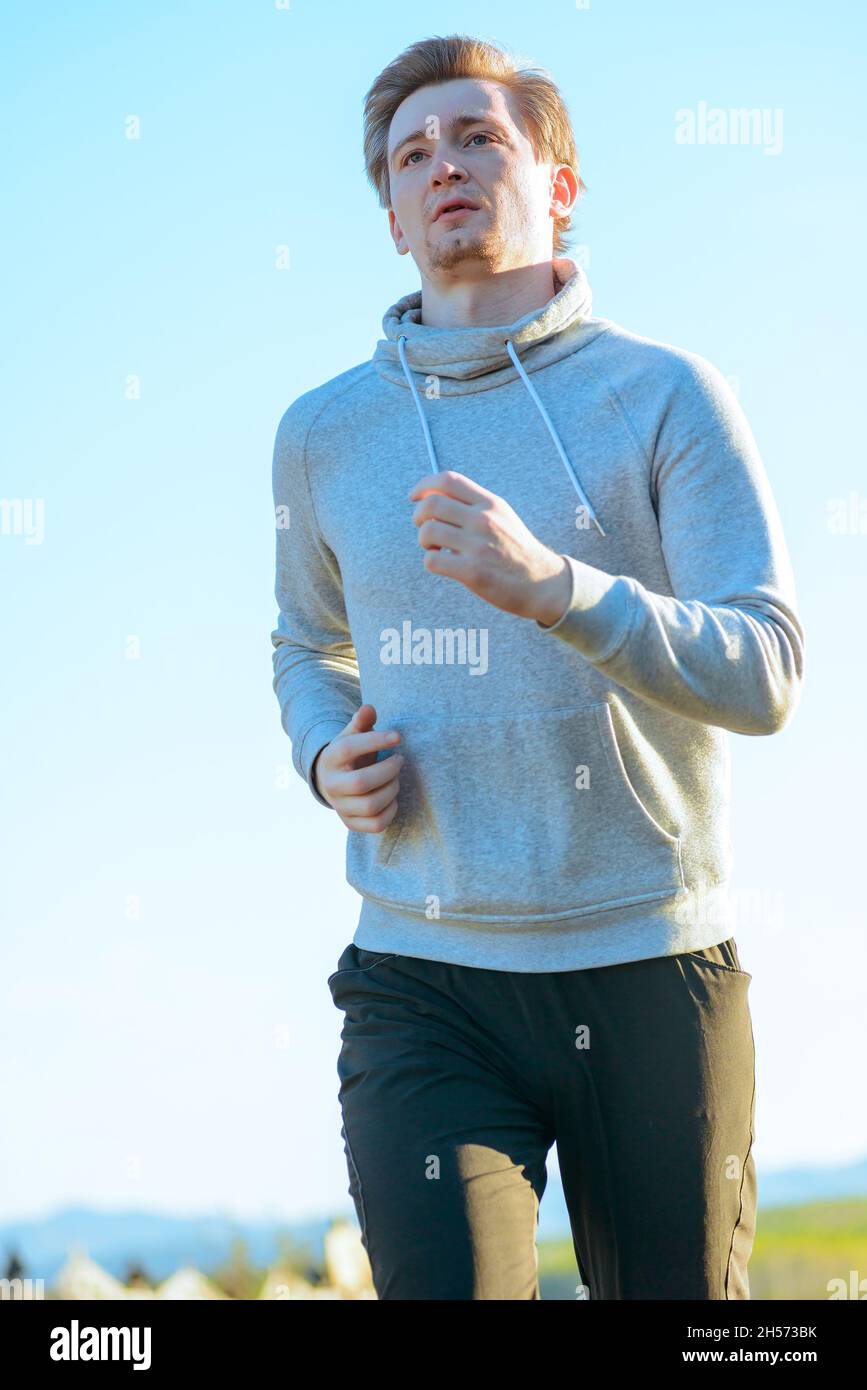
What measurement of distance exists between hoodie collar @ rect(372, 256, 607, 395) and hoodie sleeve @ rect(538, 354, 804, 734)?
9.4 inches

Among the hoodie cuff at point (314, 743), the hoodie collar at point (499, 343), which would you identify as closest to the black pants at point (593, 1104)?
the hoodie cuff at point (314, 743)

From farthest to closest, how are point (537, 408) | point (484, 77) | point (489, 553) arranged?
1. point (484, 77)
2. point (537, 408)
3. point (489, 553)

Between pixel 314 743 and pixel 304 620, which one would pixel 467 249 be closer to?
pixel 304 620

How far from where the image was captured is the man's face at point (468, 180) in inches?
94.8

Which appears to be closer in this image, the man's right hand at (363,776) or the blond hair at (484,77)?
the man's right hand at (363,776)

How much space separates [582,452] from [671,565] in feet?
0.77

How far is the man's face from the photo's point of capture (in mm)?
2408

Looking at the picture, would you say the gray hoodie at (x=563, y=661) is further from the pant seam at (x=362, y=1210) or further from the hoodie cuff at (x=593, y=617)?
the pant seam at (x=362, y=1210)

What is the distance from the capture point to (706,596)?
206 centimetres

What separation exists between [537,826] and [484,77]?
4.28ft

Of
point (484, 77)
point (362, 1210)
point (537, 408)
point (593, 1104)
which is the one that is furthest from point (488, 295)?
point (362, 1210)

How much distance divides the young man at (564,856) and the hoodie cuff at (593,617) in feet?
0.17

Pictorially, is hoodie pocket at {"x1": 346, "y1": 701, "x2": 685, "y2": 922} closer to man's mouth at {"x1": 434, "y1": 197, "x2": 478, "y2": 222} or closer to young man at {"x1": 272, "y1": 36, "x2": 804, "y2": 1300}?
young man at {"x1": 272, "y1": 36, "x2": 804, "y2": 1300}
